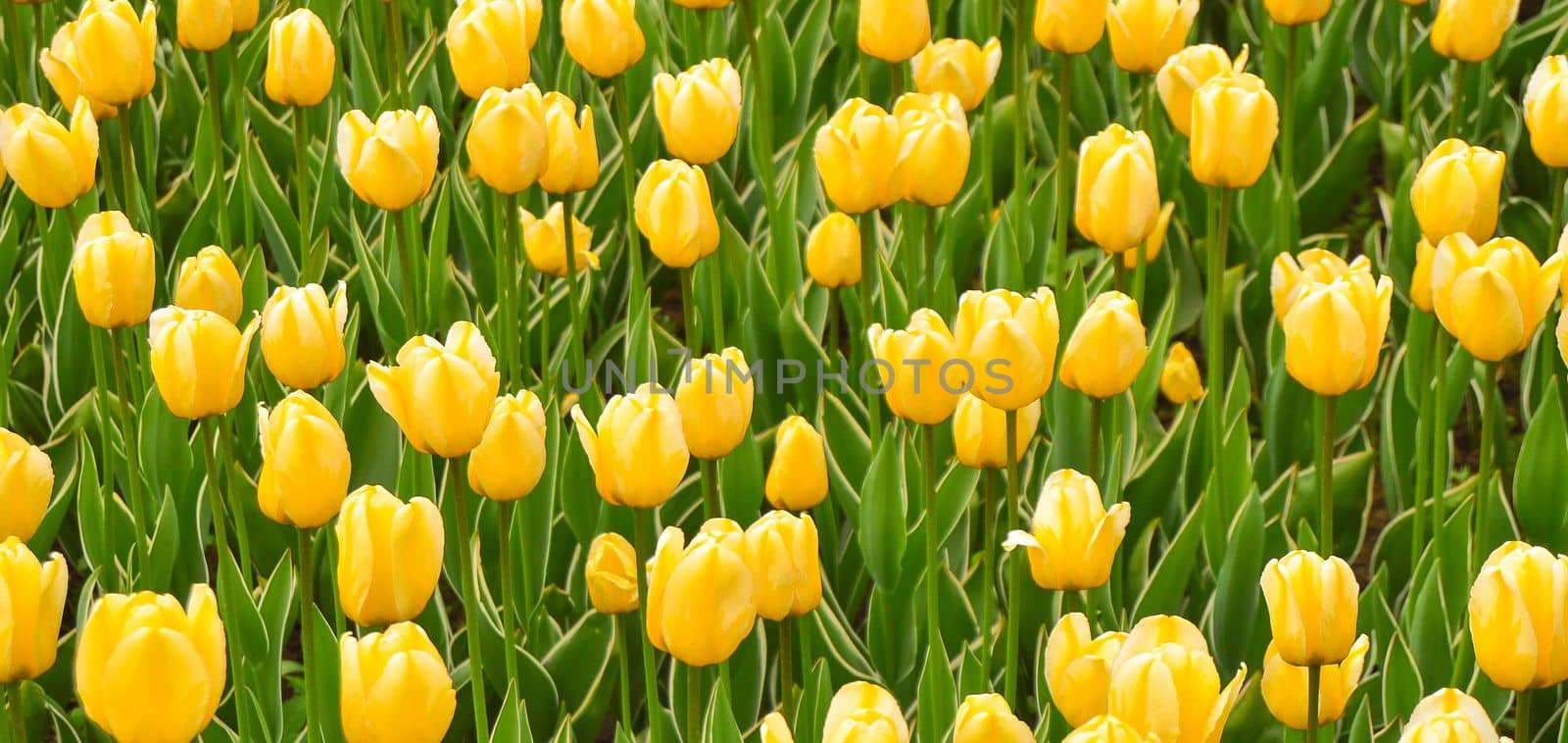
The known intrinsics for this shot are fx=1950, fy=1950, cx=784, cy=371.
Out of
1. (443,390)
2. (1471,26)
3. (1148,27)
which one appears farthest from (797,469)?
(1471,26)

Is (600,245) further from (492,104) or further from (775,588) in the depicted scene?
(775,588)

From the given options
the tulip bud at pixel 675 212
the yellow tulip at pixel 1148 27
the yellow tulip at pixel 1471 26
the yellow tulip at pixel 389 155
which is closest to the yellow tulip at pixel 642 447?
the tulip bud at pixel 675 212

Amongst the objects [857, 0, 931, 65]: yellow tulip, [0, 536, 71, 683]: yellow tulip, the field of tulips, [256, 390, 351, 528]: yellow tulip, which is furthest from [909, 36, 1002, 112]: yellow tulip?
[0, 536, 71, 683]: yellow tulip

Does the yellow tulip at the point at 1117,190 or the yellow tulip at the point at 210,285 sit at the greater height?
the yellow tulip at the point at 1117,190

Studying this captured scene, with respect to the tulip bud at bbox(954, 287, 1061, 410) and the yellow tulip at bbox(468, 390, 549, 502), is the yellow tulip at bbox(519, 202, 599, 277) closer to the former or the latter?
the yellow tulip at bbox(468, 390, 549, 502)

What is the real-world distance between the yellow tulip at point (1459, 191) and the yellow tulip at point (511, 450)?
1.00 metres

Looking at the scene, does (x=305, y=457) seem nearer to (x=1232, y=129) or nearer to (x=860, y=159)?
(x=860, y=159)

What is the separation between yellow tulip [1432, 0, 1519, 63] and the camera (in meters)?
2.62

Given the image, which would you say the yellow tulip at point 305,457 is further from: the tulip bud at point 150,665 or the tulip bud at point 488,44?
the tulip bud at point 488,44

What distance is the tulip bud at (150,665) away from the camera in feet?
4.28

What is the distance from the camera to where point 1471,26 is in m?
2.64

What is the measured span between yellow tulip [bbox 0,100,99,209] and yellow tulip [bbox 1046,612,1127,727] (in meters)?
1.36

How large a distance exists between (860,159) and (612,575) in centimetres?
60

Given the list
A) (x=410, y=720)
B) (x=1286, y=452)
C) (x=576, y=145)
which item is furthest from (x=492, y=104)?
(x=1286, y=452)
